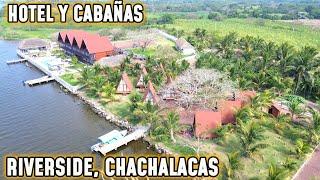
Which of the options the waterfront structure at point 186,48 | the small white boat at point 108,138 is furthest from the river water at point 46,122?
the waterfront structure at point 186,48

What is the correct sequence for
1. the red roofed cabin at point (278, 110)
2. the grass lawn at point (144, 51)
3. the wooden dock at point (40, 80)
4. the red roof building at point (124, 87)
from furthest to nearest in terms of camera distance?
the grass lawn at point (144, 51) → the wooden dock at point (40, 80) → the red roof building at point (124, 87) → the red roofed cabin at point (278, 110)

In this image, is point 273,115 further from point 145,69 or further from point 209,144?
point 145,69

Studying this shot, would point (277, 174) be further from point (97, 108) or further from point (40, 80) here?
point (40, 80)

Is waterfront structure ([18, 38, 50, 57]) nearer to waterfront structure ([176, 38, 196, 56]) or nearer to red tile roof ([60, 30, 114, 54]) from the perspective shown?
red tile roof ([60, 30, 114, 54])

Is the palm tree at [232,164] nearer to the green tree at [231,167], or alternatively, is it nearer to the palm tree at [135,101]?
the green tree at [231,167]

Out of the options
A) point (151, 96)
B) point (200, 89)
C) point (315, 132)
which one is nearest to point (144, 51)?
point (151, 96)

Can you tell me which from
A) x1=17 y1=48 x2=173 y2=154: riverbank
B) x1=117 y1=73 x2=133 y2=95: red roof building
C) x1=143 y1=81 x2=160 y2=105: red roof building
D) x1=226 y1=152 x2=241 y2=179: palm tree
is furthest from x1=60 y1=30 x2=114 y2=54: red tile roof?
x1=226 y1=152 x2=241 y2=179: palm tree

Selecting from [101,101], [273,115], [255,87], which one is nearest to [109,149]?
[101,101]
